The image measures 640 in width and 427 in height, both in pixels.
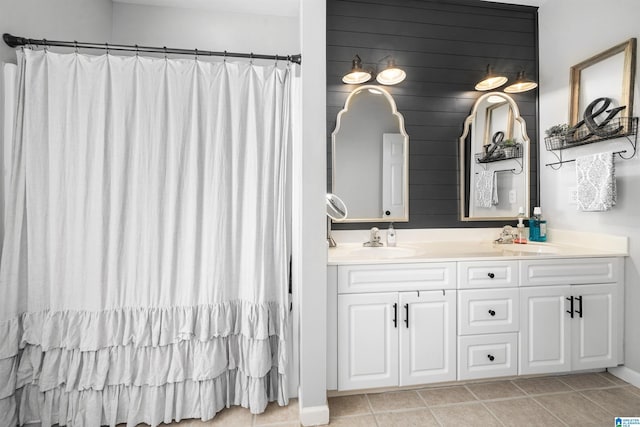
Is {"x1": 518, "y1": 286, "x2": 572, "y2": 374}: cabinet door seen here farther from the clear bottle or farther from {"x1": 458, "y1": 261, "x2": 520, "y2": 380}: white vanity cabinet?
the clear bottle

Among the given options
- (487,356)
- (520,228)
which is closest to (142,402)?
(487,356)

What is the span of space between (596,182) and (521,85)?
3.08 ft

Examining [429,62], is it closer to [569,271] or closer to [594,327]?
[569,271]

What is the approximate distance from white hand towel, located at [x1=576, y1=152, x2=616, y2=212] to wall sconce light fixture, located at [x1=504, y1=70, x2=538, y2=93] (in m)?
0.72

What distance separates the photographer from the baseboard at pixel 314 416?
1651 mm

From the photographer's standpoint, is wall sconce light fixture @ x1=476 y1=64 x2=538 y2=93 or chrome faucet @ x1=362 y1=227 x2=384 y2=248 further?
wall sconce light fixture @ x1=476 y1=64 x2=538 y2=93

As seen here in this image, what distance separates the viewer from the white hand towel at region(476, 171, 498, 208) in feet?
8.30

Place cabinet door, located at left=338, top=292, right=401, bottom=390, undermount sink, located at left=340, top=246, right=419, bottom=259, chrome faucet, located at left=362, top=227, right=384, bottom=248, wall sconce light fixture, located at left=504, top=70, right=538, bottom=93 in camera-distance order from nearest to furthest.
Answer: cabinet door, located at left=338, top=292, right=401, bottom=390 → undermount sink, located at left=340, top=246, right=419, bottom=259 → chrome faucet, located at left=362, top=227, right=384, bottom=248 → wall sconce light fixture, located at left=504, top=70, right=538, bottom=93

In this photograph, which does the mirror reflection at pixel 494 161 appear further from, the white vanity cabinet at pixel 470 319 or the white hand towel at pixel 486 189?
the white vanity cabinet at pixel 470 319

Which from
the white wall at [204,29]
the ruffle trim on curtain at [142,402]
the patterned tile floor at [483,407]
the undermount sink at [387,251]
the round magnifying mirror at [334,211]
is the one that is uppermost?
the white wall at [204,29]

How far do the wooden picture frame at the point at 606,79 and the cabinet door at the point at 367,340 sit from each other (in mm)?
1974

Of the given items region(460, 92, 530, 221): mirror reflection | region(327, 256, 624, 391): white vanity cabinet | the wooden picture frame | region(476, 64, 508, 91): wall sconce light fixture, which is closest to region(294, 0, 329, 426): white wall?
region(327, 256, 624, 391): white vanity cabinet

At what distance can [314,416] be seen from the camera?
1.66 m

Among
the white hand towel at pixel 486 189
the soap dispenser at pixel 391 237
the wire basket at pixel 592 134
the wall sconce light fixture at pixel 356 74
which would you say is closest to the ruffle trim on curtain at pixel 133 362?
the soap dispenser at pixel 391 237
